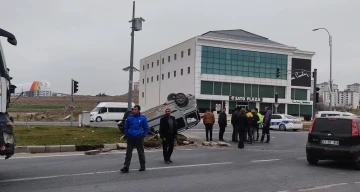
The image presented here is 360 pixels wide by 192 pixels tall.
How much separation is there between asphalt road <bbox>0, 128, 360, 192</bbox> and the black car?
384 mm

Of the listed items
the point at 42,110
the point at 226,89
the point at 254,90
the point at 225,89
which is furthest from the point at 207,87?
the point at 42,110

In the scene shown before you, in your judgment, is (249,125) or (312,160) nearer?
(312,160)

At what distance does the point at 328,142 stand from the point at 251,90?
53.8 meters

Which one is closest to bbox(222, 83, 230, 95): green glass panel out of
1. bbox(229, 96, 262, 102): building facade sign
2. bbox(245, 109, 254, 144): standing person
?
bbox(229, 96, 262, 102): building facade sign

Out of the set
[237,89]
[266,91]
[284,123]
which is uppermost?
[237,89]

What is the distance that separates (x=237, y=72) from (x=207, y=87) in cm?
583

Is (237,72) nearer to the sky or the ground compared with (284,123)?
nearer to the sky

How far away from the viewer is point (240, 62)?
6384 cm

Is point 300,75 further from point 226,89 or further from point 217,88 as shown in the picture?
point 217,88

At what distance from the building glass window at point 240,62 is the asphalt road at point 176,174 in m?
48.6

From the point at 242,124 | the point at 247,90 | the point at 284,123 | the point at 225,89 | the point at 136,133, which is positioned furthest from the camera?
the point at 247,90

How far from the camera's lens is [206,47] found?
202ft

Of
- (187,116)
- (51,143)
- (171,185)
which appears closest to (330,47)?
(187,116)

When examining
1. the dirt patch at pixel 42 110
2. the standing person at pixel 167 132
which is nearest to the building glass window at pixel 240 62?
the dirt patch at pixel 42 110
